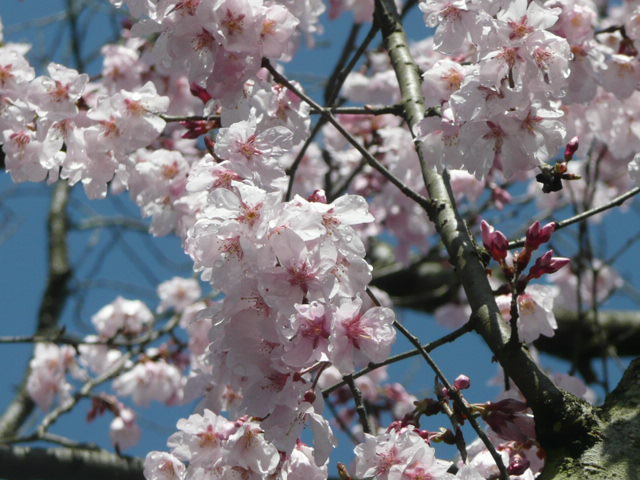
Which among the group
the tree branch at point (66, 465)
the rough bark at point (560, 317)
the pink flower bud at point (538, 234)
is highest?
the rough bark at point (560, 317)

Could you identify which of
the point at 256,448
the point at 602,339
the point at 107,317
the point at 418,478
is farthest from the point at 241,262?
the point at 107,317

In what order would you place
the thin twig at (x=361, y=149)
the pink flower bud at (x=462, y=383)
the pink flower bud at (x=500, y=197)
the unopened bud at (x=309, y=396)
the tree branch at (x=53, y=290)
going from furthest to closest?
the tree branch at (x=53, y=290) → the pink flower bud at (x=500, y=197) → the thin twig at (x=361, y=149) → the pink flower bud at (x=462, y=383) → the unopened bud at (x=309, y=396)

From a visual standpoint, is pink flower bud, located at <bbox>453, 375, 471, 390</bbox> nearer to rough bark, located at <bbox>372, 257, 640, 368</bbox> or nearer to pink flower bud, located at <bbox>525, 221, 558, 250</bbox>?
pink flower bud, located at <bbox>525, 221, 558, 250</bbox>

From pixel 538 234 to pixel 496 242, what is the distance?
0.08 m

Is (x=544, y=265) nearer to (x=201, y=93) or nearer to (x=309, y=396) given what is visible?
(x=309, y=396)

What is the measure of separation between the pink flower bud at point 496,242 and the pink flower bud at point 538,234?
0.05 m

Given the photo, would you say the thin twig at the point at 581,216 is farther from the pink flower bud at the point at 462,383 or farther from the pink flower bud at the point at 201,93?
the pink flower bud at the point at 201,93

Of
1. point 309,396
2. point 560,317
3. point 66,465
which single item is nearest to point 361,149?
point 309,396

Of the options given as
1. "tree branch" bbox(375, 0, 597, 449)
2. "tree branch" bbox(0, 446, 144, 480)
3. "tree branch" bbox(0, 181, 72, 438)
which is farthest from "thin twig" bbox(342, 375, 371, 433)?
"tree branch" bbox(0, 181, 72, 438)

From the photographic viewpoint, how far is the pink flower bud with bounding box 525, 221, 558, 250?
1708mm

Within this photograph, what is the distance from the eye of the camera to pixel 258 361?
1593mm

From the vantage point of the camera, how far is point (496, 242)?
1.73 m

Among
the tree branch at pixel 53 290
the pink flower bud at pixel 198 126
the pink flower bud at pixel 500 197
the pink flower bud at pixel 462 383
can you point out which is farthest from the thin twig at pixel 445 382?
the tree branch at pixel 53 290

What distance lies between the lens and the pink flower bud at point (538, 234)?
1708 mm
